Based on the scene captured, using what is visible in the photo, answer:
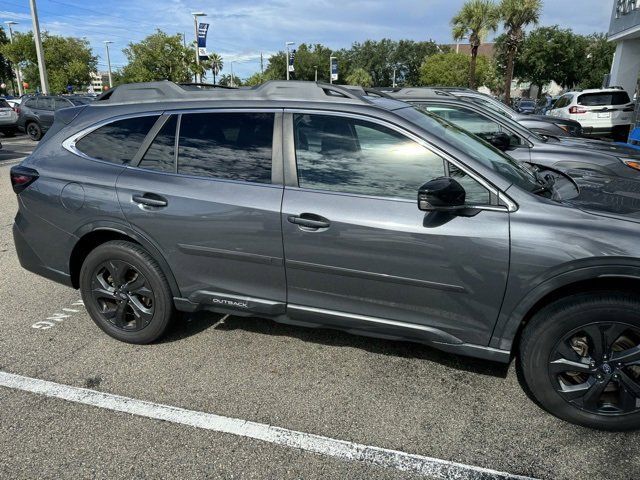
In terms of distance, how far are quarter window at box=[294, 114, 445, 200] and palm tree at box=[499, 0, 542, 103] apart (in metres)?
31.3

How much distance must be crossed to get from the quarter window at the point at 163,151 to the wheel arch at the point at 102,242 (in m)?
0.46

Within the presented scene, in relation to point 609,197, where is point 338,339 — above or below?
below

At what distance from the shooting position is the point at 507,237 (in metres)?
2.49

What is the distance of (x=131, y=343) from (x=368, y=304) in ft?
5.99

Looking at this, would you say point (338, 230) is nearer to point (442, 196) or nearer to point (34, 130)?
point (442, 196)

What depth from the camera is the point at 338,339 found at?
11.7ft

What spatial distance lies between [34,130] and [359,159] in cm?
2109

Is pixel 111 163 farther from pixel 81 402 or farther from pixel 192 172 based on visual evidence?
pixel 81 402

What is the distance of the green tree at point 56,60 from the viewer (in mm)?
41366

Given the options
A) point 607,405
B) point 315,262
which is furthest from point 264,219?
point 607,405

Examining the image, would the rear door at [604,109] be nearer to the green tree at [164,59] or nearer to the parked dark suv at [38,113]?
the parked dark suv at [38,113]

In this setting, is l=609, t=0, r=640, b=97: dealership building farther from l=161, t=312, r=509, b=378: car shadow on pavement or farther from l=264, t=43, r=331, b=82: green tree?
l=264, t=43, r=331, b=82: green tree

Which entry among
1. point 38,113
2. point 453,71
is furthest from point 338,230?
point 453,71

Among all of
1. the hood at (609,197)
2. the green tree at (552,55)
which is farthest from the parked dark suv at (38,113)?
the green tree at (552,55)
